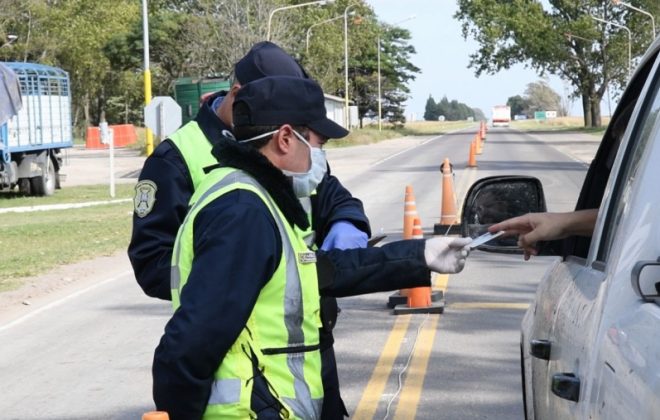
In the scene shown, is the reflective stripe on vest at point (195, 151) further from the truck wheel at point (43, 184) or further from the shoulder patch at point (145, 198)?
the truck wheel at point (43, 184)

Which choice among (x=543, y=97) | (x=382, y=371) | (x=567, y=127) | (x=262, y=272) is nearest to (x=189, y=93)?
(x=382, y=371)

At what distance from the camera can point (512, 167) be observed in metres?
37.7

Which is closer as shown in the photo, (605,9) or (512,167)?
(512,167)

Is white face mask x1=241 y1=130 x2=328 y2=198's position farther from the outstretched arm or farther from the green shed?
the green shed

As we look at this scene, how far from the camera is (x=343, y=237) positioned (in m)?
3.98

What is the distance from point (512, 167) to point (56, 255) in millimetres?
23021

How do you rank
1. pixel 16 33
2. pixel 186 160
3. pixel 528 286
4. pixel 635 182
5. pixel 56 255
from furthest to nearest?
pixel 16 33 < pixel 56 255 < pixel 528 286 < pixel 186 160 < pixel 635 182

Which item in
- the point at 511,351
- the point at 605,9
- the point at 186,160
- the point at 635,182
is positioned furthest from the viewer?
the point at 605,9

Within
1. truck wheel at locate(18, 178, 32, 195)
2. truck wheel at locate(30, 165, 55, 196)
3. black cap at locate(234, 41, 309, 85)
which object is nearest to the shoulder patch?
black cap at locate(234, 41, 309, 85)

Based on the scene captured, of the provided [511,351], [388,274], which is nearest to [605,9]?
[511,351]

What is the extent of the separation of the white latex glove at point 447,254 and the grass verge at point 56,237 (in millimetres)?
11134

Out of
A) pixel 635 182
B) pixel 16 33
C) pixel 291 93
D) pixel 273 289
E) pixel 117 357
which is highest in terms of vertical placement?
pixel 16 33

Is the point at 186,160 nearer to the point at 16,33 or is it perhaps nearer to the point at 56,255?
the point at 56,255

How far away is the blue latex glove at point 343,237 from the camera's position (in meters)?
3.96
